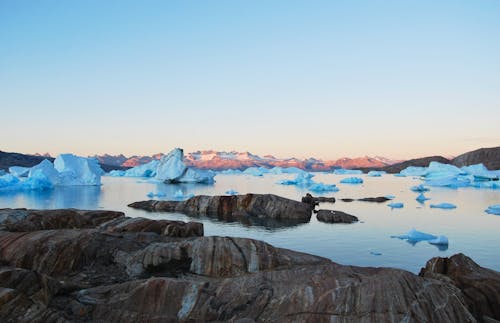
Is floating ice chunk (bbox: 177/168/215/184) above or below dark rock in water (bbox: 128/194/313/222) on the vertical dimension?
above

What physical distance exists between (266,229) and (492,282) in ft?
59.2

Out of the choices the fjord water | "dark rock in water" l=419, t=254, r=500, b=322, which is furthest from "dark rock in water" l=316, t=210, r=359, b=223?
"dark rock in water" l=419, t=254, r=500, b=322

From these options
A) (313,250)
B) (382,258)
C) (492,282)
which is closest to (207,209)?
(313,250)

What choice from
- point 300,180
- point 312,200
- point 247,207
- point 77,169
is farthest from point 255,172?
point 247,207

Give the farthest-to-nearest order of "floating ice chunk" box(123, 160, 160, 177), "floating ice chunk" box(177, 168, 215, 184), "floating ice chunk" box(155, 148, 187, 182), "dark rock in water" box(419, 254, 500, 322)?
"floating ice chunk" box(123, 160, 160, 177) < "floating ice chunk" box(177, 168, 215, 184) < "floating ice chunk" box(155, 148, 187, 182) < "dark rock in water" box(419, 254, 500, 322)

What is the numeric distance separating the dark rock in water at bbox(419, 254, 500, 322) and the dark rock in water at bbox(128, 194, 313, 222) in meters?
20.3

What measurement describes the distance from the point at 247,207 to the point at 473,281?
981 inches

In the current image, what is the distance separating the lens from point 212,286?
29.3 feet

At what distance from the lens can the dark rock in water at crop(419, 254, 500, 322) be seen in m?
9.70

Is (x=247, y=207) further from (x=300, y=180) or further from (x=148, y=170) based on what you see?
(x=148, y=170)

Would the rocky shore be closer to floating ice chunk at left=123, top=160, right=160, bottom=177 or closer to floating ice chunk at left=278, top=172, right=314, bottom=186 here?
floating ice chunk at left=278, top=172, right=314, bottom=186

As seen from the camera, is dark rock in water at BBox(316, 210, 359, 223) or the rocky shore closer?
the rocky shore

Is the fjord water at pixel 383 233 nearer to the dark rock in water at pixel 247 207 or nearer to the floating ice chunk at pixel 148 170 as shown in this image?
the dark rock in water at pixel 247 207

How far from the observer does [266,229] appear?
2752 centimetres
